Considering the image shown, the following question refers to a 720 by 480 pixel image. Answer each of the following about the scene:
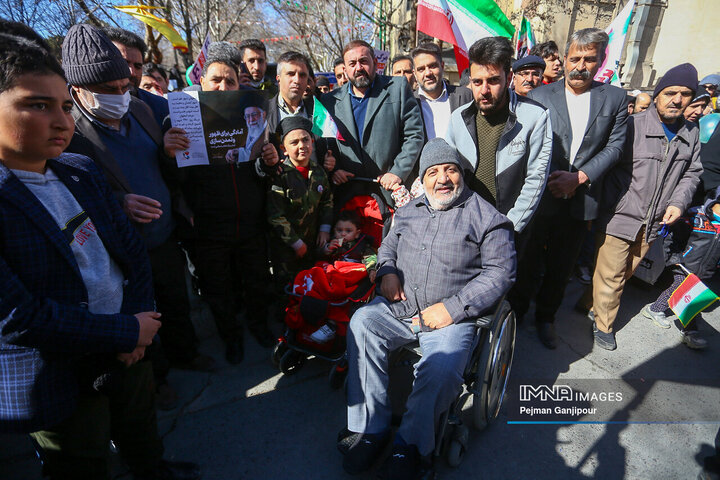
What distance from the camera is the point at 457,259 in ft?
7.75

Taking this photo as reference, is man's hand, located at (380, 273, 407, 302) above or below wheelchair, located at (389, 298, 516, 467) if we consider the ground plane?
above

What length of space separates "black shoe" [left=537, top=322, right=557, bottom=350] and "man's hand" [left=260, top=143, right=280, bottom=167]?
275 centimetres

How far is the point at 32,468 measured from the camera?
2.24 metres

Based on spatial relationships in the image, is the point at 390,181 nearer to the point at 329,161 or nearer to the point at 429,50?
the point at 329,161

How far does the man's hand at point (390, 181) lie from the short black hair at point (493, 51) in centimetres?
100

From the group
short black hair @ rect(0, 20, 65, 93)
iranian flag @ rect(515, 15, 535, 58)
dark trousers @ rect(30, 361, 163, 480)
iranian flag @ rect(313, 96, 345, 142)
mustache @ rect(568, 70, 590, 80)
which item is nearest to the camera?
short black hair @ rect(0, 20, 65, 93)

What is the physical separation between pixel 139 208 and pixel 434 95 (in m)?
2.67

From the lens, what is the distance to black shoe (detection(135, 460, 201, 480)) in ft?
6.72

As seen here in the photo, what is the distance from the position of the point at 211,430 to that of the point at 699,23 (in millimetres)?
22170

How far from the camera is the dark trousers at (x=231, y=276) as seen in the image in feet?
9.68

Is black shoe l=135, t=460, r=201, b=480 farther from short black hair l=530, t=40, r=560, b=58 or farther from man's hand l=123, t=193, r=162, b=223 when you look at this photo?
short black hair l=530, t=40, r=560, b=58

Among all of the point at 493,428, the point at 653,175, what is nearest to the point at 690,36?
the point at 653,175

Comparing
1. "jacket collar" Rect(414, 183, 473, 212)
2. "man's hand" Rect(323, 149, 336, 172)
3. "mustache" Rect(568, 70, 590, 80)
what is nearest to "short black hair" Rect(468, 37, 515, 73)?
"mustache" Rect(568, 70, 590, 80)

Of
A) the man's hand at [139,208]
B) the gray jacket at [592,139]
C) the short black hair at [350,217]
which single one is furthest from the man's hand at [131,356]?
the gray jacket at [592,139]
